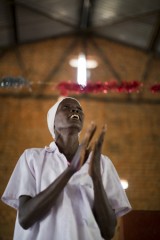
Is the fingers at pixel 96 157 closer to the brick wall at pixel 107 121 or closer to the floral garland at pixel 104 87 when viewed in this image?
the brick wall at pixel 107 121

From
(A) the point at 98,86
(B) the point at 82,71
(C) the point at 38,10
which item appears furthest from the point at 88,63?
(C) the point at 38,10

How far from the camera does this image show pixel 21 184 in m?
1.35

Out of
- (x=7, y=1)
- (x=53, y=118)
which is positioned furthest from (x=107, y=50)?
(x=53, y=118)

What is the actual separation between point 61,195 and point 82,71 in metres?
5.35

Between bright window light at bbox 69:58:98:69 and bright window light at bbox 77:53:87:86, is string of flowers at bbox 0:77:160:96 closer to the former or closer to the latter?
bright window light at bbox 77:53:87:86

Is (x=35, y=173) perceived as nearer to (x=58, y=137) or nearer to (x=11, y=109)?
(x=58, y=137)

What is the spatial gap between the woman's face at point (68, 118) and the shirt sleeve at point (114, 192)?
0.69ft

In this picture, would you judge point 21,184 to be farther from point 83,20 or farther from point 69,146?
point 83,20

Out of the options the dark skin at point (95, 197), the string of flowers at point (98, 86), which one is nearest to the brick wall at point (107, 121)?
the string of flowers at point (98, 86)

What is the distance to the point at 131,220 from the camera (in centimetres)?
356

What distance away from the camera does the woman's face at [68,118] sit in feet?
4.94

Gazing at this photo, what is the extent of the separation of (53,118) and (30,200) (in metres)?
0.49

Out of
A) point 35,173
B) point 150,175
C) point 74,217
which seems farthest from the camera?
→ point 150,175

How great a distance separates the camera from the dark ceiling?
5.63 metres
